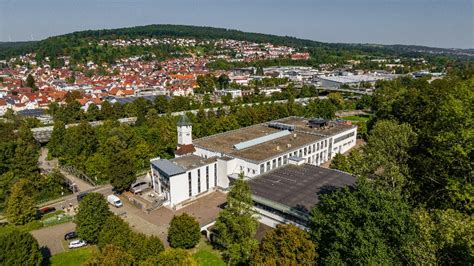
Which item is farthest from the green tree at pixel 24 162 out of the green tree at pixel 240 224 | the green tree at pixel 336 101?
the green tree at pixel 336 101

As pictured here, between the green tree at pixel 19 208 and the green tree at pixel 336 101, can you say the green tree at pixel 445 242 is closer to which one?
the green tree at pixel 19 208

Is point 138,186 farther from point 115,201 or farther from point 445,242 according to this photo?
point 445,242

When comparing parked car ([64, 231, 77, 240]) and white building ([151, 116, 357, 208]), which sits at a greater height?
white building ([151, 116, 357, 208])

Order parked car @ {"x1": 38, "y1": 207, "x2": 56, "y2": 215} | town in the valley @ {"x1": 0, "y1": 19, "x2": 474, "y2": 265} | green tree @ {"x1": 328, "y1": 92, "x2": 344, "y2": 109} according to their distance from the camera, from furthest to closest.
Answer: green tree @ {"x1": 328, "y1": 92, "x2": 344, "y2": 109}, parked car @ {"x1": 38, "y1": 207, "x2": 56, "y2": 215}, town in the valley @ {"x1": 0, "y1": 19, "x2": 474, "y2": 265}

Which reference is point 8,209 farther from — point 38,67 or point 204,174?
point 38,67

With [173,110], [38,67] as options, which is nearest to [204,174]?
[173,110]

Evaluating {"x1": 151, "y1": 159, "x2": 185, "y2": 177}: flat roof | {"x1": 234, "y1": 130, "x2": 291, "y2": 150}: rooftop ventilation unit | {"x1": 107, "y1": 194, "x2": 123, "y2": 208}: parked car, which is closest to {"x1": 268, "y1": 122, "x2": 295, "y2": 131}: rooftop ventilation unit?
{"x1": 234, "y1": 130, "x2": 291, "y2": 150}: rooftop ventilation unit

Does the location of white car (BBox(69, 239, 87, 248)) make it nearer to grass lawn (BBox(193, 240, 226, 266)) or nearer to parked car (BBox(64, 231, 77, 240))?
parked car (BBox(64, 231, 77, 240))
